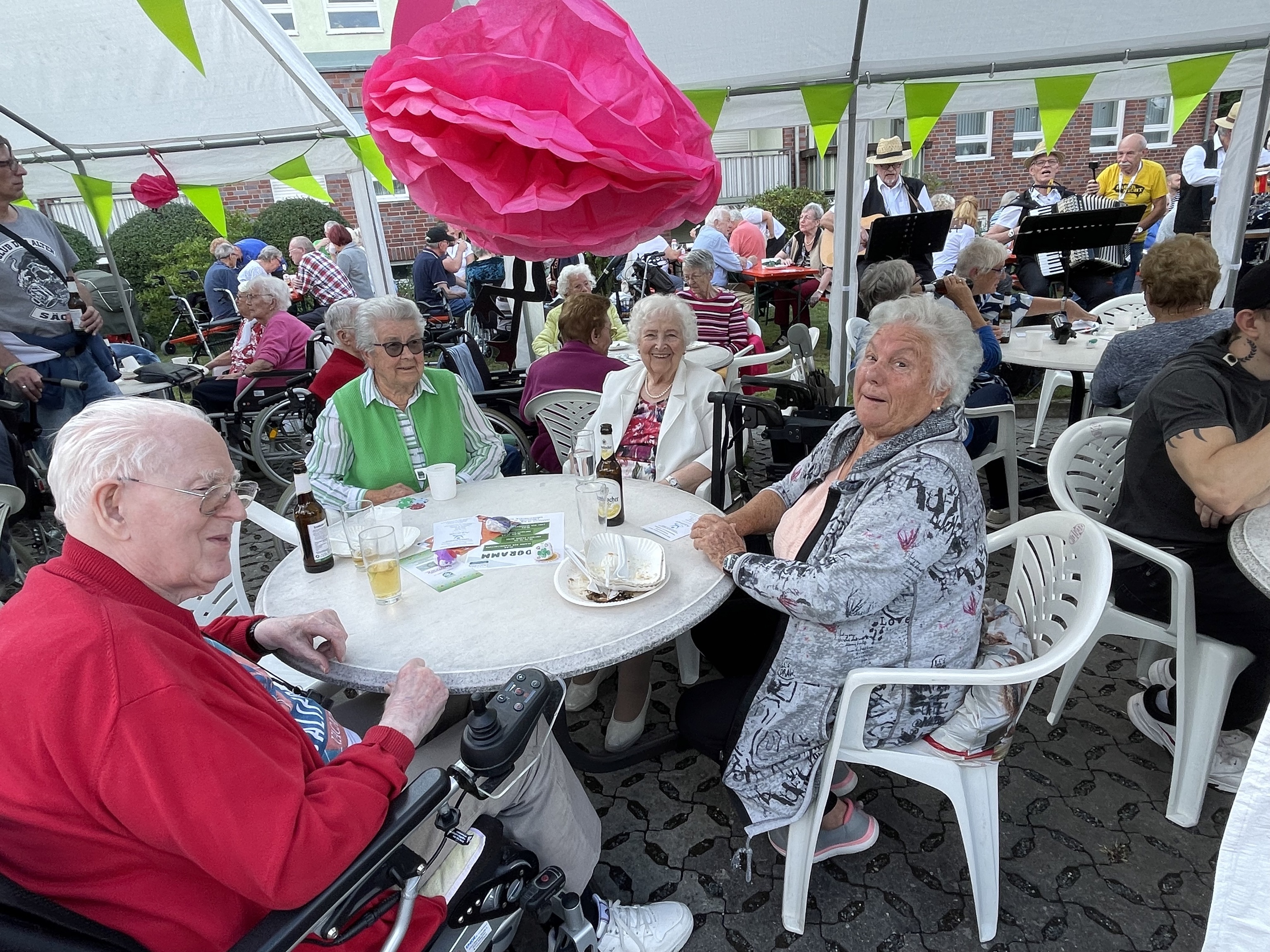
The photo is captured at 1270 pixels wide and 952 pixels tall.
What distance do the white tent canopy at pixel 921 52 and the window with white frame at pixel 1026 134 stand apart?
42.4ft

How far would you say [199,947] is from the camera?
3.17 feet

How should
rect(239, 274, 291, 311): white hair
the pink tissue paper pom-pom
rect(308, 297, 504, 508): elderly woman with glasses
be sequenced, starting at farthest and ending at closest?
rect(239, 274, 291, 311): white hair < rect(308, 297, 504, 508): elderly woman with glasses < the pink tissue paper pom-pom

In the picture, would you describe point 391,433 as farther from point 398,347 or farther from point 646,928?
point 646,928

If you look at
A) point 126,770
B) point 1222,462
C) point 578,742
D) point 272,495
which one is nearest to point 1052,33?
point 1222,462

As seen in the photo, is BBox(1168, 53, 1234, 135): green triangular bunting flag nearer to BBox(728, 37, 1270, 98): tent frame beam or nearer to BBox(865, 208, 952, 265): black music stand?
BBox(728, 37, 1270, 98): tent frame beam

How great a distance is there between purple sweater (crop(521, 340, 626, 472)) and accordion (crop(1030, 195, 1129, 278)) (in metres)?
4.26

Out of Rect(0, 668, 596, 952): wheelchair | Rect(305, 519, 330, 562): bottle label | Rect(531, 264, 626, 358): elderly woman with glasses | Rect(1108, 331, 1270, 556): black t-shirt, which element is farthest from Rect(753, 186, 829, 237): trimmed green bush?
Result: Rect(0, 668, 596, 952): wheelchair

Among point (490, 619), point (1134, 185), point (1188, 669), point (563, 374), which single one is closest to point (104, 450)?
point (490, 619)

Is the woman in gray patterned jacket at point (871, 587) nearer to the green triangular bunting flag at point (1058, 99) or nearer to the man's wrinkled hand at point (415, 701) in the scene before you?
the man's wrinkled hand at point (415, 701)

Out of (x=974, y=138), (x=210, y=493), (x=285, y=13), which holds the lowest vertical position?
(x=210, y=493)

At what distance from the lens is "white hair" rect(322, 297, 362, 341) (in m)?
3.99

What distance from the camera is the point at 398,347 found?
261 cm

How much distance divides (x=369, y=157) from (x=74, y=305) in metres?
2.15

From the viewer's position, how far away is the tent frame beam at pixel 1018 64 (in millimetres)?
4105
